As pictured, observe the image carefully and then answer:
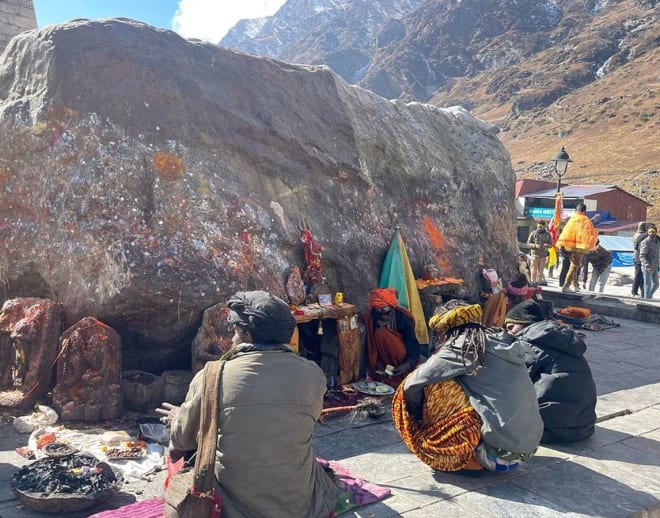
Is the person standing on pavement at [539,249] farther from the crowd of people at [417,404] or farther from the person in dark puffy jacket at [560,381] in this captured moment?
the person in dark puffy jacket at [560,381]

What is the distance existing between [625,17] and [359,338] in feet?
313

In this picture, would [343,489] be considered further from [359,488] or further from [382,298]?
[382,298]

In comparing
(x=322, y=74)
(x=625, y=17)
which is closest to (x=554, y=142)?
(x=625, y=17)

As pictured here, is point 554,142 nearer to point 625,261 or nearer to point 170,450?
point 625,261

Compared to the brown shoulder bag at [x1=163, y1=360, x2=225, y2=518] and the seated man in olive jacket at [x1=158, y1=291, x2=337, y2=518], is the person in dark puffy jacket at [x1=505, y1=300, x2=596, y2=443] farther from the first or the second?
the brown shoulder bag at [x1=163, y1=360, x2=225, y2=518]

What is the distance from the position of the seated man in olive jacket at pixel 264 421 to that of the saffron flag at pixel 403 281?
4.65 meters

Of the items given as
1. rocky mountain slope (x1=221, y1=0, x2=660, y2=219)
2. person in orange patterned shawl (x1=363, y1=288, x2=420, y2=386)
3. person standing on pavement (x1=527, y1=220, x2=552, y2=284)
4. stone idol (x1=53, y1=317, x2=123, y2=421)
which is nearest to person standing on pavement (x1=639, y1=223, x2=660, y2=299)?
person standing on pavement (x1=527, y1=220, x2=552, y2=284)

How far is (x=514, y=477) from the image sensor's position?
13.6 feet

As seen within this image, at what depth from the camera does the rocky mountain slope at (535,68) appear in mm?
51969

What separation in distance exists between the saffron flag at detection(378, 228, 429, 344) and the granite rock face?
161mm

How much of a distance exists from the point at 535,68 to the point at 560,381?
300ft

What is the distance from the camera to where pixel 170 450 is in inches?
129

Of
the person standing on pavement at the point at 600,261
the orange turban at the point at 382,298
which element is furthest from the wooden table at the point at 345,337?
the person standing on pavement at the point at 600,261

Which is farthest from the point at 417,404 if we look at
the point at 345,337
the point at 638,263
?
the point at 638,263
